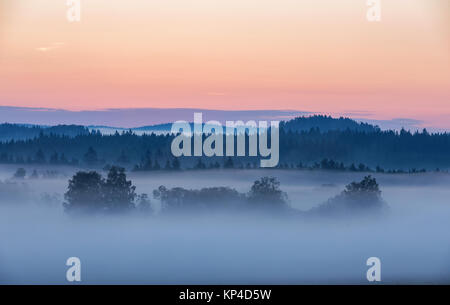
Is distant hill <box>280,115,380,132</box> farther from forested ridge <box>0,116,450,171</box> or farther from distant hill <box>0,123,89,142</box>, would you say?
distant hill <box>0,123,89,142</box>

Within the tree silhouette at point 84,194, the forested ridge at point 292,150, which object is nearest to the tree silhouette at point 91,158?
the forested ridge at point 292,150

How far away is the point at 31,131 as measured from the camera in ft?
48.5

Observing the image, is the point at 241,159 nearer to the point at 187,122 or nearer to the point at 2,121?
the point at 187,122

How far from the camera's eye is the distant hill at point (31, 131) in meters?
14.7

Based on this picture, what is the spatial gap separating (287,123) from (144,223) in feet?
5.61

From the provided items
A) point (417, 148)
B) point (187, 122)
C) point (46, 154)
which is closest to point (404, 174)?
point (417, 148)

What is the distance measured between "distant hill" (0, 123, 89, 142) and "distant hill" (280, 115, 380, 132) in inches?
80.0

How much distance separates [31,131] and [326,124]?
9.58 ft

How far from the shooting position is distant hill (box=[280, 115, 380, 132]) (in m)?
14.7

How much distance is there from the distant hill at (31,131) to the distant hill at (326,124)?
2032 mm

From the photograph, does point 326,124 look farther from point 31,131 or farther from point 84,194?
point 31,131

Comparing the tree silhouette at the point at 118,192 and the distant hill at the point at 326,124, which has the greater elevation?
the distant hill at the point at 326,124

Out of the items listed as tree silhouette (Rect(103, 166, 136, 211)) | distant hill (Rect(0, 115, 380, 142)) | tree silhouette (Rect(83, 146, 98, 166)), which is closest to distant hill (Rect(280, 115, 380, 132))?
distant hill (Rect(0, 115, 380, 142))

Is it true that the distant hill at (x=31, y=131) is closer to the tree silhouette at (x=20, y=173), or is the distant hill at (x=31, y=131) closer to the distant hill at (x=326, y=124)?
the tree silhouette at (x=20, y=173)
